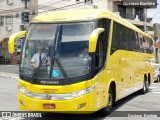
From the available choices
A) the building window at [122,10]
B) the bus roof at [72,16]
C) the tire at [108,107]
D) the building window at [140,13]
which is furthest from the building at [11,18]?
the bus roof at [72,16]

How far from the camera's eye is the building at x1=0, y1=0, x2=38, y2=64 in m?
45.3

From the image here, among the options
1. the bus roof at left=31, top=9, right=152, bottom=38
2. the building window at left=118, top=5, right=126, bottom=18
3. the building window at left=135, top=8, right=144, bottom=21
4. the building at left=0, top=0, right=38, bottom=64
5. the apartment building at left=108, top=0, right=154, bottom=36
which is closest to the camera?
the bus roof at left=31, top=9, right=152, bottom=38

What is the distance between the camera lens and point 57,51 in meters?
9.77

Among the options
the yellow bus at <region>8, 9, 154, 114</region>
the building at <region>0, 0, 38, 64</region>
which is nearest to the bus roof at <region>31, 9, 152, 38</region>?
the yellow bus at <region>8, 9, 154, 114</region>

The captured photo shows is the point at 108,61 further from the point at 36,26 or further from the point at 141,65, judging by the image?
the point at 141,65

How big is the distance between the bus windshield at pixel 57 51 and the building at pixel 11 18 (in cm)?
3446

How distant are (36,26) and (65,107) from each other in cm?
261

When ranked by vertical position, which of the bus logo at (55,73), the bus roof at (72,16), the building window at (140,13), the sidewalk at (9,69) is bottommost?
the sidewalk at (9,69)

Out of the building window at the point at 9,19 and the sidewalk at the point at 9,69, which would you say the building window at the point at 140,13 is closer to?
the building window at the point at 9,19

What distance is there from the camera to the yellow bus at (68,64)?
9406 millimetres

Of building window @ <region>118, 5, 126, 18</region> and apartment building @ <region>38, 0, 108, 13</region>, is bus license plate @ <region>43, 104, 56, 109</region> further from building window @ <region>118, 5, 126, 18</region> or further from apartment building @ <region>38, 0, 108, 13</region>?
building window @ <region>118, 5, 126, 18</region>

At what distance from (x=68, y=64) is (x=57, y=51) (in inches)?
19.2

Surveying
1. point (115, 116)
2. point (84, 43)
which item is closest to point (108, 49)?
point (84, 43)

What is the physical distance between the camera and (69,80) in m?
9.45
